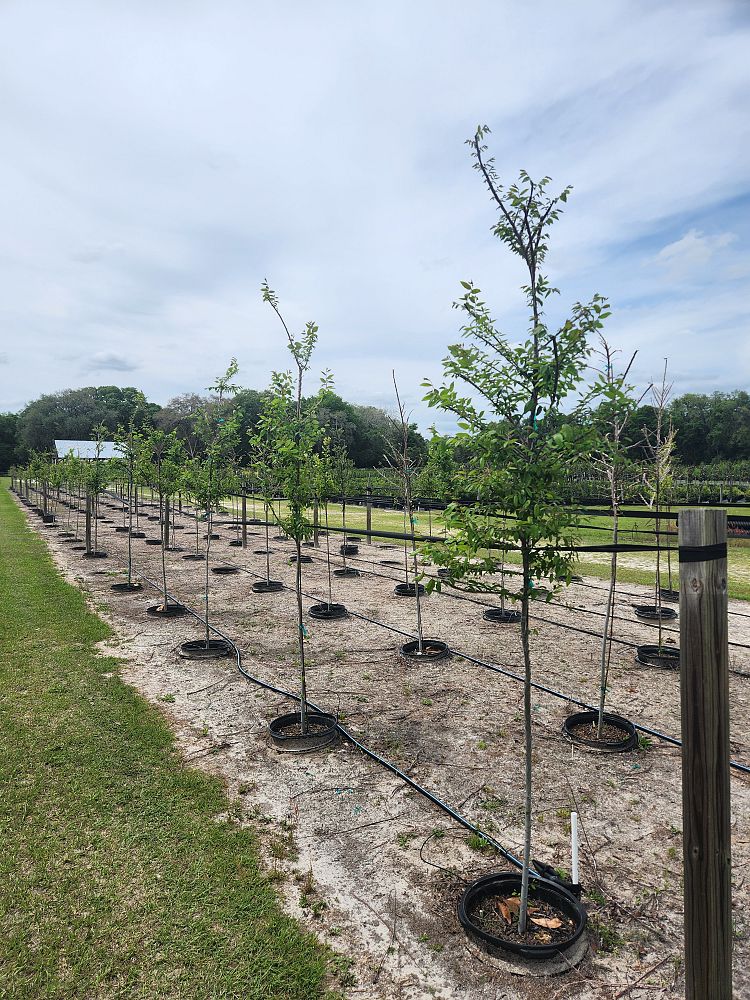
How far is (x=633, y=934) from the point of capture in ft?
10.6

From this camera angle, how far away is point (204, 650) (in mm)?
8188

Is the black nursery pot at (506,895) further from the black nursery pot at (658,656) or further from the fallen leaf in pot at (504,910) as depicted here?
the black nursery pot at (658,656)

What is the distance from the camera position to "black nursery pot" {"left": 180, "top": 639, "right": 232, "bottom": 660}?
8.12 meters

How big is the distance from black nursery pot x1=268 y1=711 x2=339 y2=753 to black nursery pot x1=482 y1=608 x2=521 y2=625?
4864mm

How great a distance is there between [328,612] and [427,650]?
9.09 ft

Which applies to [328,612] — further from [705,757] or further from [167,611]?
[705,757]

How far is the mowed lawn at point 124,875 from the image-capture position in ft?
9.69

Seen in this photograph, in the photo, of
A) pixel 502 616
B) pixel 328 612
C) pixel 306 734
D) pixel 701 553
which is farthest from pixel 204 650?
pixel 701 553

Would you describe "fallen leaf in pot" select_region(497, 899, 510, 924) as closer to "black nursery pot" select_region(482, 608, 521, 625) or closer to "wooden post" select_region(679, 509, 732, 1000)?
"wooden post" select_region(679, 509, 732, 1000)

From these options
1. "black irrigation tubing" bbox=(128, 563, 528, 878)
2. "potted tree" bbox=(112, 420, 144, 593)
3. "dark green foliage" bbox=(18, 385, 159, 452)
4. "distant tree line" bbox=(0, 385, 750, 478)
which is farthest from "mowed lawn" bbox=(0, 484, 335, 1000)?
"dark green foliage" bbox=(18, 385, 159, 452)

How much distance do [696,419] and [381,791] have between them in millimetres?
74316

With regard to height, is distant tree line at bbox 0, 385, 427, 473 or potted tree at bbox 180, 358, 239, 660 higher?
distant tree line at bbox 0, 385, 427, 473

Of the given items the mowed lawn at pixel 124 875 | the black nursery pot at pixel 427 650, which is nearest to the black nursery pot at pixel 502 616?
the black nursery pot at pixel 427 650

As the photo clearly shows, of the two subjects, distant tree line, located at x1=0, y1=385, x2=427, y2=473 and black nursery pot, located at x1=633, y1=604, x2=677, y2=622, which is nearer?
black nursery pot, located at x1=633, y1=604, x2=677, y2=622
